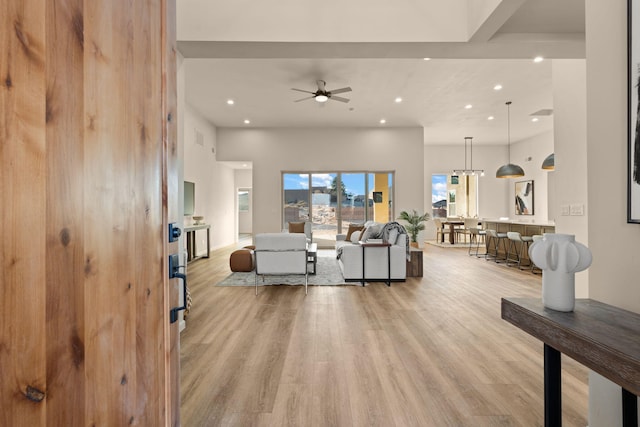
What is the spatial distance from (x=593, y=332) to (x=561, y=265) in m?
0.29

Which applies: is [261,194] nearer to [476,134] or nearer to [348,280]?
[348,280]

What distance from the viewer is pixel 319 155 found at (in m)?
9.02

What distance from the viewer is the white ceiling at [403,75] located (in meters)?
3.07

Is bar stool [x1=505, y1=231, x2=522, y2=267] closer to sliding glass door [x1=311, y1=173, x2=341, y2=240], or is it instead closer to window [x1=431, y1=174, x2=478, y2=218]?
sliding glass door [x1=311, y1=173, x2=341, y2=240]

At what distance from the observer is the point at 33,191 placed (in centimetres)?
59

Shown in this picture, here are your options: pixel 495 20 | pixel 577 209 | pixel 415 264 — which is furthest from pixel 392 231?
pixel 495 20

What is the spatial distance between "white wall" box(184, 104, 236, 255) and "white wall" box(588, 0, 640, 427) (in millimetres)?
6762

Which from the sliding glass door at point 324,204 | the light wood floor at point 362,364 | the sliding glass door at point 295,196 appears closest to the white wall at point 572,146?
the light wood floor at point 362,364

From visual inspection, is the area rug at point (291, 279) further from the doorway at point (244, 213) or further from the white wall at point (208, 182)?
the doorway at point (244, 213)

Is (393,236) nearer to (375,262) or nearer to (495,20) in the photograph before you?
(375,262)

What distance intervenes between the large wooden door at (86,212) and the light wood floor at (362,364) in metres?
1.05

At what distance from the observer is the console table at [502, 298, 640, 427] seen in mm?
964

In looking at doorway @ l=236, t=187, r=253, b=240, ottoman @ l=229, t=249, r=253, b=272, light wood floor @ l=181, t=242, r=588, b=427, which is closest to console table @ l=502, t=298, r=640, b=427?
light wood floor @ l=181, t=242, r=588, b=427

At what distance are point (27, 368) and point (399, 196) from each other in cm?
888
